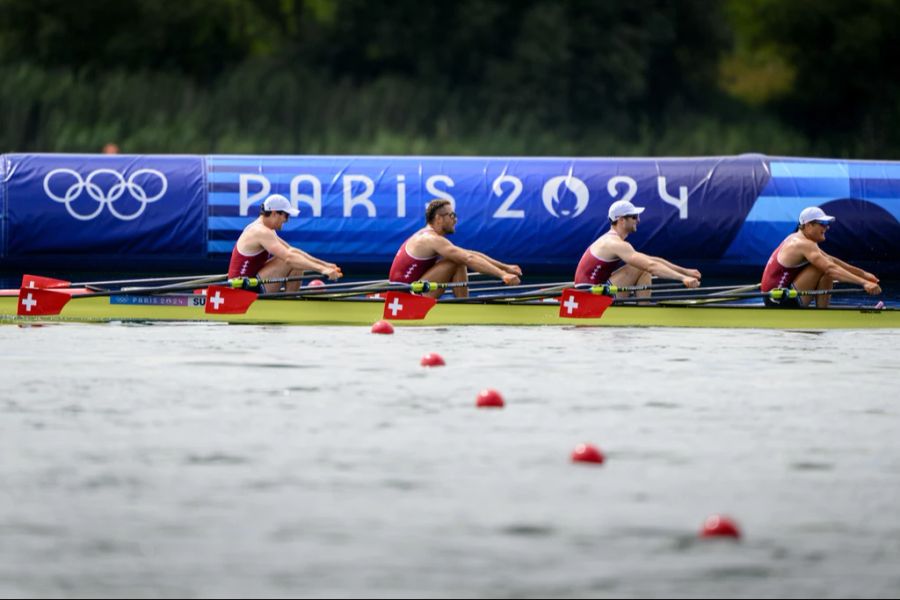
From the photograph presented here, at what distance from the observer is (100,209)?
894 inches

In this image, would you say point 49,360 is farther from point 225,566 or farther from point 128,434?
point 225,566

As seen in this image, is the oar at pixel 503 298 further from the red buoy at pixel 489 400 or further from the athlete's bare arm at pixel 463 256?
the red buoy at pixel 489 400

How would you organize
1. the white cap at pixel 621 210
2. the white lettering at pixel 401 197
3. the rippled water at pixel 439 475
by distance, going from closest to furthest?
1. the rippled water at pixel 439 475
2. the white cap at pixel 621 210
3. the white lettering at pixel 401 197

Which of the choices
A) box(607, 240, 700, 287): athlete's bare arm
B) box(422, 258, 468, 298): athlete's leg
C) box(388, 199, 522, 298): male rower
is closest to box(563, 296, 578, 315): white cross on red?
box(388, 199, 522, 298): male rower

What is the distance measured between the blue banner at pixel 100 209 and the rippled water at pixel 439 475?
17.9 ft

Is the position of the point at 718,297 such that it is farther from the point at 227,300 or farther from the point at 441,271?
the point at 227,300

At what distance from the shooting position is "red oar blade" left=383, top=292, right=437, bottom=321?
1931 centimetres

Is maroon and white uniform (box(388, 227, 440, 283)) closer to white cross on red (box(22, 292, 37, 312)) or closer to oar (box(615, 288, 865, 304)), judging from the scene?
oar (box(615, 288, 865, 304))

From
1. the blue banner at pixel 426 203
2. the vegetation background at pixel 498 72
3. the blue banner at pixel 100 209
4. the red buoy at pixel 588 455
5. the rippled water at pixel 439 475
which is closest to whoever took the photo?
the rippled water at pixel 439 475

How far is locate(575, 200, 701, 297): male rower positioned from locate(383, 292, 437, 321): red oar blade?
1752mm

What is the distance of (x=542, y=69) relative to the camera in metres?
46.4

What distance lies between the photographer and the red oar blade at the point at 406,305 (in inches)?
760

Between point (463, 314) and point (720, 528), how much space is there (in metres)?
10.8

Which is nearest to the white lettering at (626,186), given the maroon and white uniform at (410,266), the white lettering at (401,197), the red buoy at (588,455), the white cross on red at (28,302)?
the white lettering at (401,197)
